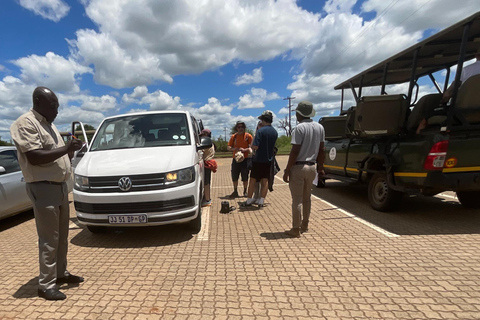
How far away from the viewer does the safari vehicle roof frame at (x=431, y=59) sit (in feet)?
13.9

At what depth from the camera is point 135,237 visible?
4375 mm

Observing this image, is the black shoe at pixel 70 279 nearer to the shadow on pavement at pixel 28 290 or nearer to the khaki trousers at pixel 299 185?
the shadow on pavement at pixel 28 290

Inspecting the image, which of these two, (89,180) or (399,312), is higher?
(89,180)

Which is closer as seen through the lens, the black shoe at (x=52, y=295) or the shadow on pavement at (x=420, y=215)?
the black shoe at (x=52, y=295)

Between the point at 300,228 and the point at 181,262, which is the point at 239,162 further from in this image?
the point at 181,262

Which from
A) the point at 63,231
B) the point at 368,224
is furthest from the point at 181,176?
the point at 368,224

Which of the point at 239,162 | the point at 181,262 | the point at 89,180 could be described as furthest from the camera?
→ the point at 239,162

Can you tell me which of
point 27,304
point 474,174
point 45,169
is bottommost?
point 27,304

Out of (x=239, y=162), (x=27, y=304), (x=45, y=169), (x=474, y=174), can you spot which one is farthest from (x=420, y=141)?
(x=27, y=304)

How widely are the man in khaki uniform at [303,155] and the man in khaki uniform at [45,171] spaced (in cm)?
272

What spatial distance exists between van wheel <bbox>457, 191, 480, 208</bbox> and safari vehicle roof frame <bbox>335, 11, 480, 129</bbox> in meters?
2.11

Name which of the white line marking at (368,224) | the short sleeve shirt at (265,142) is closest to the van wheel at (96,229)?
the short sleeve shirt at (265,142)

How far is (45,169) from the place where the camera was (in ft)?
8.32

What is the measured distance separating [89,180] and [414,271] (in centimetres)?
419
